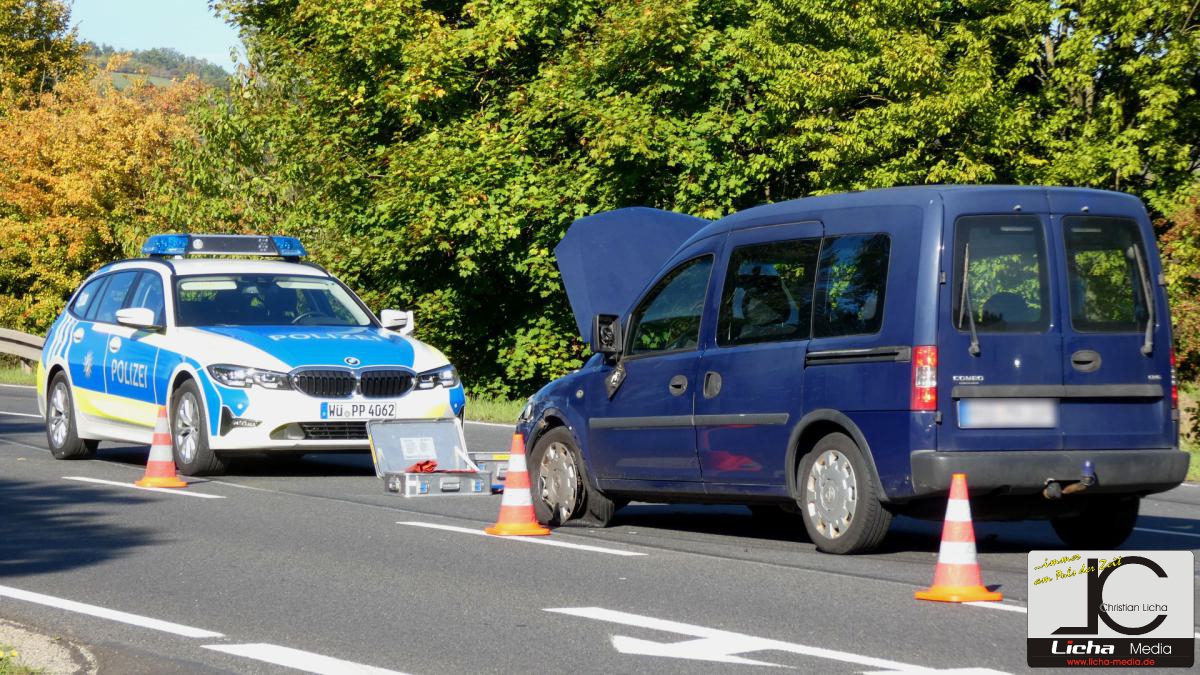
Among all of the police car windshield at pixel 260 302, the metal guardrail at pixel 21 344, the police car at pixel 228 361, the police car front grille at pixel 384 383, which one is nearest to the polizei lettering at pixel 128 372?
the police car at pixel 228 361

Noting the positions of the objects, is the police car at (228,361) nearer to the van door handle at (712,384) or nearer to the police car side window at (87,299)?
the police car side window at (87,299)

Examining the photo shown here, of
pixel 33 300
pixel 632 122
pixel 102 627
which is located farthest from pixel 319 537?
pixel 33 300

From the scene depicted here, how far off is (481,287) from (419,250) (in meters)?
2.26

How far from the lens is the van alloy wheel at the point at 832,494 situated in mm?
9539

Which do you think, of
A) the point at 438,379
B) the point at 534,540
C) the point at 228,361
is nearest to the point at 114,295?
the point at 228,361

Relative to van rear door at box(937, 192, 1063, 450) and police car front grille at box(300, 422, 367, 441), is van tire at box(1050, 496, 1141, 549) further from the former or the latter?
police car front grille at box(300, 422, 367, 441)

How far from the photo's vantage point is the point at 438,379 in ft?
48.6

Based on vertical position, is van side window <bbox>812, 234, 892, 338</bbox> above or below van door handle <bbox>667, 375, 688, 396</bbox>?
above

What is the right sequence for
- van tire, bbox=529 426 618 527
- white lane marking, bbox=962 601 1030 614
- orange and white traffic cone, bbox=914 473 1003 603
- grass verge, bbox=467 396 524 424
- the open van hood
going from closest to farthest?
white lane marking, bbox=962 601 1030 614, orange and white traffic cone, bbox=914 473 1003 603, van tire, bbox=529 426 618 527, the open van hood, grass verge, bbox=467 396 524 424

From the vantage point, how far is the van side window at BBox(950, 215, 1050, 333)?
9.20 metres

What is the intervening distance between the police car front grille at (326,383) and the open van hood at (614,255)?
83.7 inches

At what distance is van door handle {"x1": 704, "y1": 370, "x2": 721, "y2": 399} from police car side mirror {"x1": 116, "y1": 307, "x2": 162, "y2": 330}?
20.9 ft

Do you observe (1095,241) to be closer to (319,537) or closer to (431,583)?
(431,583)

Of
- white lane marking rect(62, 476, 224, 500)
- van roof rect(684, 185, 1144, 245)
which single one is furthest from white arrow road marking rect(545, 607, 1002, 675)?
white lane marking rect(62, 476, 224, 500)
